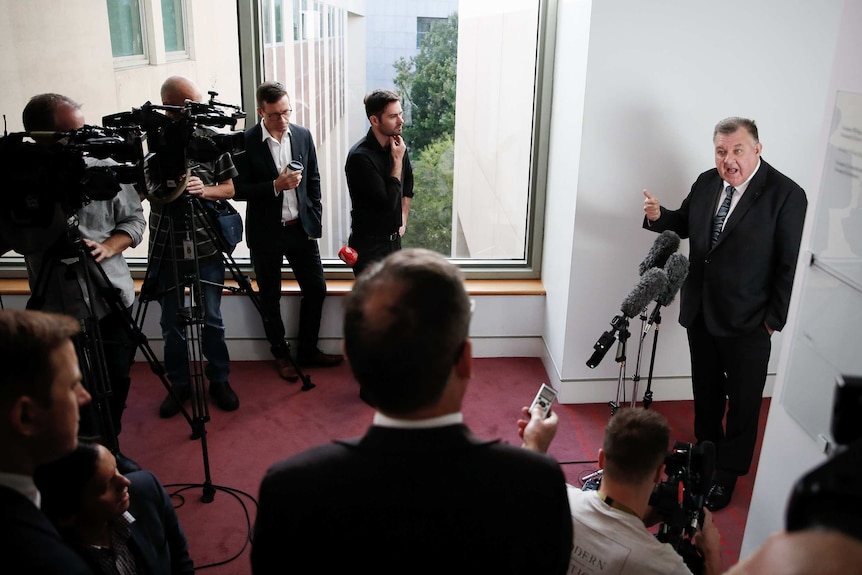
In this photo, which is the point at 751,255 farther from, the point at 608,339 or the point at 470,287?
the point at 470,287

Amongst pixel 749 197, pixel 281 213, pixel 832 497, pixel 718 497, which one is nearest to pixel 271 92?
pixel 281 213

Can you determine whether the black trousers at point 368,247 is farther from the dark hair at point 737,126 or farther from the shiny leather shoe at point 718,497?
the shiny leather shoe at point 718,497

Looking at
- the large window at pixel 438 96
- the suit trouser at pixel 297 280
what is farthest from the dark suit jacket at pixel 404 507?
the large window at pixel 438 96

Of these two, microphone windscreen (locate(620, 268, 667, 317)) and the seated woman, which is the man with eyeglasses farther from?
the seated woman

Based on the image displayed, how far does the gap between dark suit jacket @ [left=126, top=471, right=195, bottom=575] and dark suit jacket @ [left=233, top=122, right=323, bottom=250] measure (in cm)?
208

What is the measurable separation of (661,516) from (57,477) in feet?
4.94

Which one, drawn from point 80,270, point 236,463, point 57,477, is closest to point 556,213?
point 236,463

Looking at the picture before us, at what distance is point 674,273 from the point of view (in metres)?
3.14

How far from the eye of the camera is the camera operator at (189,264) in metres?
3.12

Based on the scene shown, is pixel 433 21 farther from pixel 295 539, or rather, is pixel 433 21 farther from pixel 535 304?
pixel 295 539

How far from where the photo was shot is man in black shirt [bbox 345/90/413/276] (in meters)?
3.63

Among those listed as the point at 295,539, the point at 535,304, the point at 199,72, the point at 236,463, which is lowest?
the point at 236,463

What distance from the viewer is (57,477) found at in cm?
162

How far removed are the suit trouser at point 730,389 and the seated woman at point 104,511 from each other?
7.75ft
